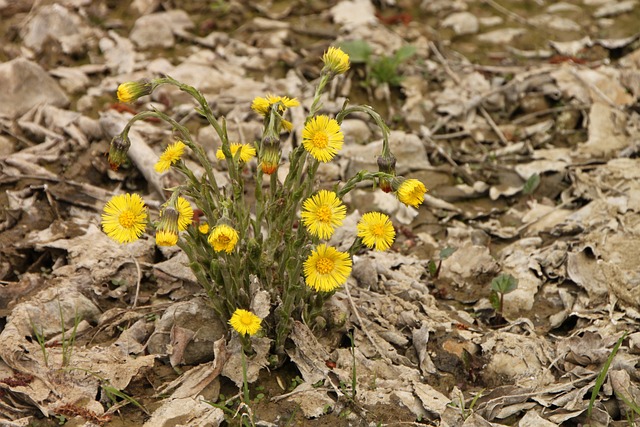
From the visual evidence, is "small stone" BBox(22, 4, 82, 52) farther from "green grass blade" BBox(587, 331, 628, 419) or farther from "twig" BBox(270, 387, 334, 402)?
"green grass blade" BBox(587, 331, 628, 419)

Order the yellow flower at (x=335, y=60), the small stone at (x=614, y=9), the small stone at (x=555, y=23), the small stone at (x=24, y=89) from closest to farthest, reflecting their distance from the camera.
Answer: the yellow flower at (x=335, y=60) → the small stone at (x=24, y=89) → the small stone at (x=555, y=23) → the small stone at (x=614, y=9)

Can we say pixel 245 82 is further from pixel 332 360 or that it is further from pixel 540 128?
pixel 332 360

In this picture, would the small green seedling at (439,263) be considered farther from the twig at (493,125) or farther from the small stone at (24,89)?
the small stone at (24,89)

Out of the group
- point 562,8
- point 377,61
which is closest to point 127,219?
point 377,61

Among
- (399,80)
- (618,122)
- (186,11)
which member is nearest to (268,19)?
(186,11)

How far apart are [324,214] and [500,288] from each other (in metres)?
1.10

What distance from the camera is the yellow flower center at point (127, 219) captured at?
253 centimetres

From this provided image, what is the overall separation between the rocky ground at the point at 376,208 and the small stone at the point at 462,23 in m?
0.02

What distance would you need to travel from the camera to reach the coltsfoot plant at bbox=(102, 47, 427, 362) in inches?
98.9

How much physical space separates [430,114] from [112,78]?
2.33 metres

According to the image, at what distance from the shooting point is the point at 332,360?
2879 mm

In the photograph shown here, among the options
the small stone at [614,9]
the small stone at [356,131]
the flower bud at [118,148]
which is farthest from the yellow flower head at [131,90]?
the small stone at [614,9]

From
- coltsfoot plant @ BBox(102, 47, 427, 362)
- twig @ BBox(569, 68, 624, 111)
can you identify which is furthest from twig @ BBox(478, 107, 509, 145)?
coltsfoot plant @ BBox(102, 47, 427, 362)

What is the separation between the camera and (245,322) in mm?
2543
